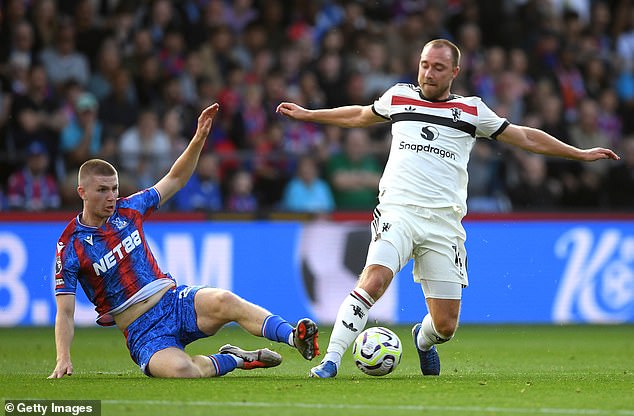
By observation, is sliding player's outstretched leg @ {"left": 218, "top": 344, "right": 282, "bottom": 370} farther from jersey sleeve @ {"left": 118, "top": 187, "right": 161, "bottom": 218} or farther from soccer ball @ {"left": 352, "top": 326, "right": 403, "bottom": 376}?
jersey sleeve @ {"left": 118, "top": 187, "right": 161, "bottom": 218}

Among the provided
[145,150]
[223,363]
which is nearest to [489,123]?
[223,363]

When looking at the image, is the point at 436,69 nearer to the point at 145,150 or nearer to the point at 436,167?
the point at 436,167

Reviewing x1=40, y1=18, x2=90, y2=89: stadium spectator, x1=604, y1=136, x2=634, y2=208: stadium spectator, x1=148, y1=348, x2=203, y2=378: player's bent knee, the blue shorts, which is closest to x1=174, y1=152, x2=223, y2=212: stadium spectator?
x1=40, y1=18, x2=90, y2=89: stadium spectator

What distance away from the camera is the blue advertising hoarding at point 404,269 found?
14898 mm

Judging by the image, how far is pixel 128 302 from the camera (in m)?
8.66

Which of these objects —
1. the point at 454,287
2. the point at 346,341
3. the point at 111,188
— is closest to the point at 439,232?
the point at 454,287

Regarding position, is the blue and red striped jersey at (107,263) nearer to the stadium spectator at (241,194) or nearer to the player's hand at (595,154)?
the player's hand at (595,154)

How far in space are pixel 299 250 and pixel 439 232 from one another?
21.5 ft

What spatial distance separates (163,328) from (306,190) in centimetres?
733

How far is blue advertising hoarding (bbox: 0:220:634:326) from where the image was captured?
587 inches

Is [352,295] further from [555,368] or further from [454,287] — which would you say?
[555,368]

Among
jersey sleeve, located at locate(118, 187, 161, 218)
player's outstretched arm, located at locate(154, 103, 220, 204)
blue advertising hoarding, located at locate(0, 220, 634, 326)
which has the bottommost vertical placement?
blue advertising hoarding, located at locate(0, 220, 634, 326)

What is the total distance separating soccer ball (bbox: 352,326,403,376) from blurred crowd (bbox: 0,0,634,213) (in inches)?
270

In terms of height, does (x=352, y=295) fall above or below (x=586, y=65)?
below
